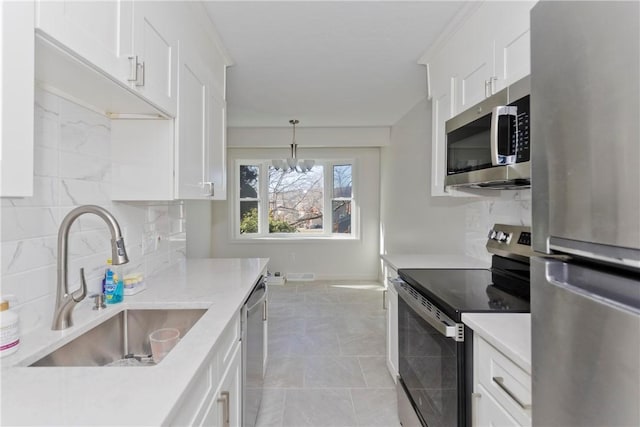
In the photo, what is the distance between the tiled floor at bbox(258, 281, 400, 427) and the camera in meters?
2.05

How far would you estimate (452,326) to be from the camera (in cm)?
125

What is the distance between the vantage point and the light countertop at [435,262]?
216 cm

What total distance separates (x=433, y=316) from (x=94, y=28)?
1.54 metres

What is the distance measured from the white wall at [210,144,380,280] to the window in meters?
0.18

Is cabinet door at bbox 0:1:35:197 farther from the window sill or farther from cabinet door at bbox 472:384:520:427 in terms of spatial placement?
the window sill

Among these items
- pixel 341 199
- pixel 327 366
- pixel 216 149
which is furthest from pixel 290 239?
pixel 216 149

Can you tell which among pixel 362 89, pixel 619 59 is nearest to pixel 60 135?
pixel 619 59

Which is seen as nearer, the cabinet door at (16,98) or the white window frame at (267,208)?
the cabinet door at (16,98)

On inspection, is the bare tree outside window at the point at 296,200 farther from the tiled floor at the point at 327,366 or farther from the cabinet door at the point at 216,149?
the cabinet door at the point at 216,149

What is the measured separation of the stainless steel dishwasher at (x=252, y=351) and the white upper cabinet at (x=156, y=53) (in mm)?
992

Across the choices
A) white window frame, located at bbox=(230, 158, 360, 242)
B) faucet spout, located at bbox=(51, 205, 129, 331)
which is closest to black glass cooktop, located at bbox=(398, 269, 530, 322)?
faucet spout, located at bbox=(51, 205, 129, 331)

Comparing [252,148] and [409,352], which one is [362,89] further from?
[252,148]

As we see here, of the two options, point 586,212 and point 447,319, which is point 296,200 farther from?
point 586,212

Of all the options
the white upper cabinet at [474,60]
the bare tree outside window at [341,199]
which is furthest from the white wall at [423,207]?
the bare tree outside window at [341,199]
